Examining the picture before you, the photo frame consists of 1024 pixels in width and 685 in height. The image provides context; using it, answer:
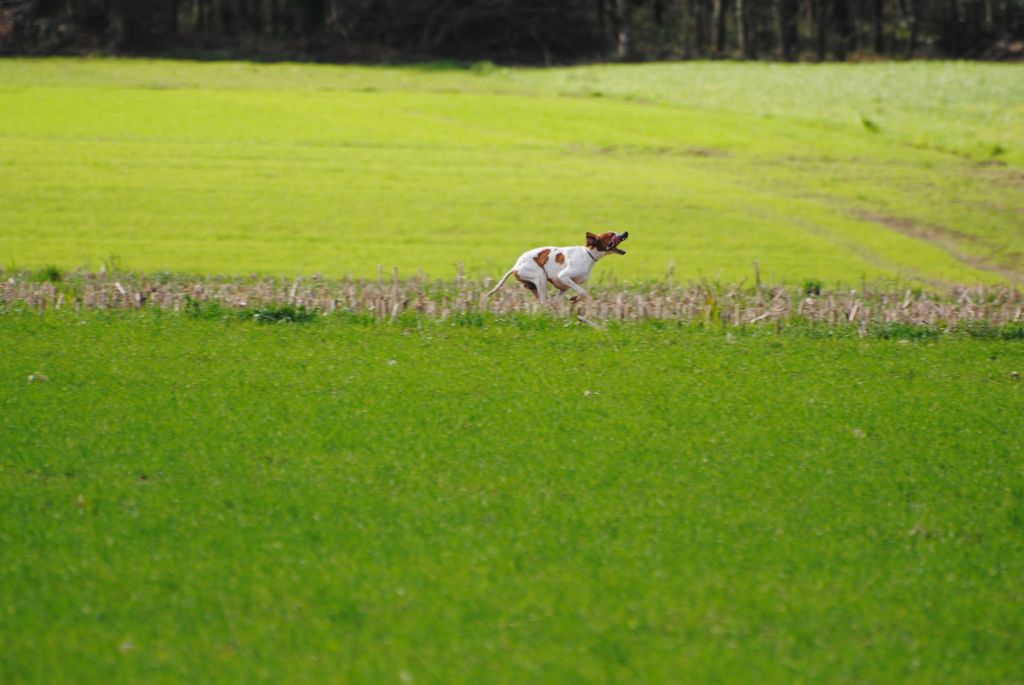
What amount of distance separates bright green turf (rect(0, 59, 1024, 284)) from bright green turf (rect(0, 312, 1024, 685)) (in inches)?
359

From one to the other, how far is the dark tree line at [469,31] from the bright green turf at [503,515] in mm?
46260

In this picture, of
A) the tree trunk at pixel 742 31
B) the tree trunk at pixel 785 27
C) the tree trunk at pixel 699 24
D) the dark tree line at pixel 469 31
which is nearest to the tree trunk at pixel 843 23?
the dark tree line at pixel 469 31

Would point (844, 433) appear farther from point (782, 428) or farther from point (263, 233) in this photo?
point (263, 233)

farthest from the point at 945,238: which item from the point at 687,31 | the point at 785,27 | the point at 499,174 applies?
the point at 687,31

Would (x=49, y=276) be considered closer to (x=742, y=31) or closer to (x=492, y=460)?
(x=492, y=460)

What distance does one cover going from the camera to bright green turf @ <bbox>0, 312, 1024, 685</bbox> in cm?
618

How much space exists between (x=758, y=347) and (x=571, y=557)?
6446 mm

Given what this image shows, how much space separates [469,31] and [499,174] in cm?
3486

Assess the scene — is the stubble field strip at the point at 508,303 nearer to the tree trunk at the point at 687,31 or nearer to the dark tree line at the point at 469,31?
the dark tree line at the point at 469,31

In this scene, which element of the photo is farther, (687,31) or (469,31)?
(687,31)

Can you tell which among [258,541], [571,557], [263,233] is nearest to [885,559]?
[571,557]

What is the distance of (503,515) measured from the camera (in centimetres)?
800

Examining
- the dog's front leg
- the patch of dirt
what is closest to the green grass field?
the patch of dirt

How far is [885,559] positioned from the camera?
7.43 m
